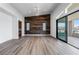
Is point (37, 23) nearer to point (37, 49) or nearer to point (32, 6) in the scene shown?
point (32, 6)

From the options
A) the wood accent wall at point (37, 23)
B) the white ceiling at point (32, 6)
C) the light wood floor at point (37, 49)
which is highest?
the white ceiling at point (32, 6)

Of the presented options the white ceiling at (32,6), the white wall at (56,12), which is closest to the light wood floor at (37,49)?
the white wall at (56,12)

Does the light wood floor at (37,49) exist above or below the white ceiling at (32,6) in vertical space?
below

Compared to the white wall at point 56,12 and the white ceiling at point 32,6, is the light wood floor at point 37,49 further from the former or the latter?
the white ceiling at point 32,6

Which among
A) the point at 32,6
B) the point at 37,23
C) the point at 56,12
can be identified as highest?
the point at 32,6

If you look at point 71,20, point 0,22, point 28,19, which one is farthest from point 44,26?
point 0,22

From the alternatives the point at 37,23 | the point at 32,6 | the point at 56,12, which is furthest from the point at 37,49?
the point at 37,23

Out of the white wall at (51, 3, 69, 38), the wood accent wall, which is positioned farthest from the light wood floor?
the wood accent wall

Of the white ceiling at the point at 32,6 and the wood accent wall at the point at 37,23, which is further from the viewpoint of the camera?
the wood accent wall at the point at 37,23

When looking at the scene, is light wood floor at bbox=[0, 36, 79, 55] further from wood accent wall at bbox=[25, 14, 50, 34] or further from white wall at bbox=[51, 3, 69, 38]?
wood accent wall at bbox=[25, 14, 50, 34]

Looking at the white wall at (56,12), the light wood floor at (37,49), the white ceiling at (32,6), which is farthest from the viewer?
the white ceiling at (32,6)

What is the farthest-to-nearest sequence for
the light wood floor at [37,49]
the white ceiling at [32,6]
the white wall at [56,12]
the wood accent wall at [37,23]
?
the wood accent wall at [37,23] < the white ceiling at [32,6] < the white wall at [56,12] < the light wood floor at [37,49]

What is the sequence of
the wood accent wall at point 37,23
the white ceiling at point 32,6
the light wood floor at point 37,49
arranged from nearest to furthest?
1. the light wood floor at point 37,49
2. the white ceiling at point 32,6
3. the wood accent wall at point 37,23

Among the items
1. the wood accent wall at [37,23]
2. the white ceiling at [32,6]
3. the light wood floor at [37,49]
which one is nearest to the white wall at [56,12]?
the white ceiling at [32,6]
